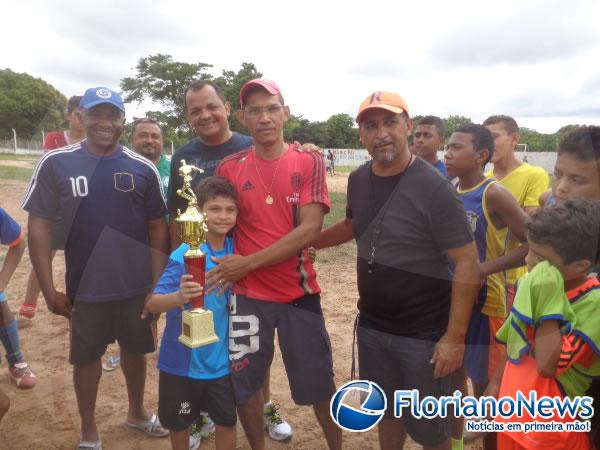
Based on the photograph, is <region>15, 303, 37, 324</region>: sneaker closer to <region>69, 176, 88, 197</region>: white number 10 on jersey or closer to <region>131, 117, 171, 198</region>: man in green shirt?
<region>131, 117, 171, 198</region>: man in green shirt

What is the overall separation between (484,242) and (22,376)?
3833 millimetres

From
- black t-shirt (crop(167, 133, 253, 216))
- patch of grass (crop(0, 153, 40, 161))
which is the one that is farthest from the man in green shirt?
patch of grass (crop(0, 153, 40, 161))

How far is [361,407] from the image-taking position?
8.27 feet

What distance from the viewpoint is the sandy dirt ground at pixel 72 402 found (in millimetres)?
3078

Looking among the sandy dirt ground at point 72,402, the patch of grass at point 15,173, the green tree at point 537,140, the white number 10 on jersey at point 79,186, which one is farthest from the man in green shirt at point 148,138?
the patch of grass at point 15,173

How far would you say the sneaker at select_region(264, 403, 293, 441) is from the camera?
3102 millimetres

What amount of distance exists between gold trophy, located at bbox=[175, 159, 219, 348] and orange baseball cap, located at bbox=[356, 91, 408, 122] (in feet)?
3.20

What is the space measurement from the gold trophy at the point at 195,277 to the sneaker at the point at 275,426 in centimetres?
133

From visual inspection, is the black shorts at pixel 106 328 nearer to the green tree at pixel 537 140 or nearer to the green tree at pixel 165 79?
the green tree at pixel 165 79

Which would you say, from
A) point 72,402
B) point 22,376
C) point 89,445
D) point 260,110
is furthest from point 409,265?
point 22,376

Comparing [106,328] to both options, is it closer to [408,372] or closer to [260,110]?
[260,110]

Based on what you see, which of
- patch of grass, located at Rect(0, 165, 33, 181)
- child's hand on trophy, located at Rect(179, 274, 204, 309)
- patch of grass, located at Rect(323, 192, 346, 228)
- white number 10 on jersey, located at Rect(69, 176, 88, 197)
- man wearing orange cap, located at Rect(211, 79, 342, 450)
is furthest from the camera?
patch of grass, located at Rect(0, 165, 33, 181)

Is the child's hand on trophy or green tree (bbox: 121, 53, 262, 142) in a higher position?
green tree (bbox: 121, 53, 262, 142)

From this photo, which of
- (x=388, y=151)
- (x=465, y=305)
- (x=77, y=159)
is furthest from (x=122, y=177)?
(x=465, y=305)
